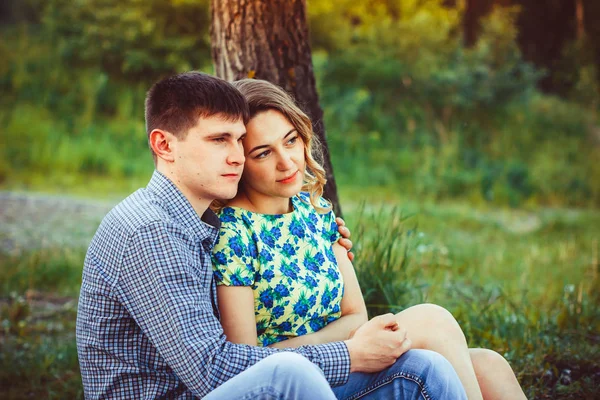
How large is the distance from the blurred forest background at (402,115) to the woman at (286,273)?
2.74 metres

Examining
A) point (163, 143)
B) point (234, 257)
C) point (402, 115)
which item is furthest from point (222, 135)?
point (402, 115)

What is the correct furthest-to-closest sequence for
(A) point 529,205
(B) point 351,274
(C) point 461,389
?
(A) point 529,205
(B) point 351,274
(C) point 461,389

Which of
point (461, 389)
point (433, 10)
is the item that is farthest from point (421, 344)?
point (433, 10)

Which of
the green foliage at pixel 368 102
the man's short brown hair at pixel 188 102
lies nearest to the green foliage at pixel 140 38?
the green foliage at pixel 368 102

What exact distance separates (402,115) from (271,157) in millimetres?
7811

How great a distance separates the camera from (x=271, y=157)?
2350mm

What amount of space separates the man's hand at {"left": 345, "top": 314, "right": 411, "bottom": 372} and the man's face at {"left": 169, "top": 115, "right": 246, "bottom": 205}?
0.59m

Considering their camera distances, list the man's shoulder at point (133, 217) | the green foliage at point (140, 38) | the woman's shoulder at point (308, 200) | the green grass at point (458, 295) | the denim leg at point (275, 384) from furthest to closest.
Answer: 1. the green foliage at point (140, 38)
2. the green grass at point (458, 295)
3. the woman's shoulder at point (308, 200)
4. the man's shoulder at point (133, 217)
5. the denim leg at point (275, 384)

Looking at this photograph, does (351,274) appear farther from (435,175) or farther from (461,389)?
(435,175)

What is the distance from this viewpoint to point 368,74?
10375 mm

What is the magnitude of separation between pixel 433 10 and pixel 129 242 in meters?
10.3

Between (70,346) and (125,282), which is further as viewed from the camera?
(70,346)

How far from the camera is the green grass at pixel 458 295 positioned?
3.30 metres

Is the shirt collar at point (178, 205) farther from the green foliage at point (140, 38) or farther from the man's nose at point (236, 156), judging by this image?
the green foliage at point (140, 38)
